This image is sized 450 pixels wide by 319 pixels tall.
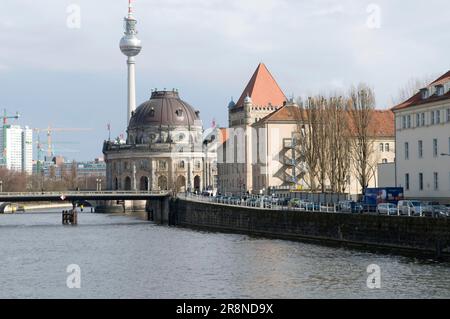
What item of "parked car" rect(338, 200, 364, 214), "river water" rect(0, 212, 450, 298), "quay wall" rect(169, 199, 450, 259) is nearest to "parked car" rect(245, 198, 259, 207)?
"quay wall" rect(169, 199, 450, 259)

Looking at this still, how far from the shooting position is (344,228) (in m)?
78.9

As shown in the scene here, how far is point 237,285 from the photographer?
55938 mm

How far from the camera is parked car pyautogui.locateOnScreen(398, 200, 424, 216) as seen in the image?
70312mm

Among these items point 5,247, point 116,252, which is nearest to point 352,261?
point 116,252

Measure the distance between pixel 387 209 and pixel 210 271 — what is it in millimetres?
17464

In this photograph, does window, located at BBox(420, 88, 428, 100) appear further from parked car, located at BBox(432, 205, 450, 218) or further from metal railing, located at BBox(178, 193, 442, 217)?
parked car, located at BBox(432, 205, 450, 218)

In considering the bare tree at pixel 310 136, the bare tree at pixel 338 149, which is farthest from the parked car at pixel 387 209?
the bare tree at pixel 310 136

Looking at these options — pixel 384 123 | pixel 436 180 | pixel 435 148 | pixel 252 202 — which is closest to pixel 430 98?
pixel 435 148

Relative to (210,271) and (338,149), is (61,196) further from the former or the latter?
(210,271)

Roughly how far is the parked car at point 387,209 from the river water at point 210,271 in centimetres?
458

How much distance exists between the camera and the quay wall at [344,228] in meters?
65.6
